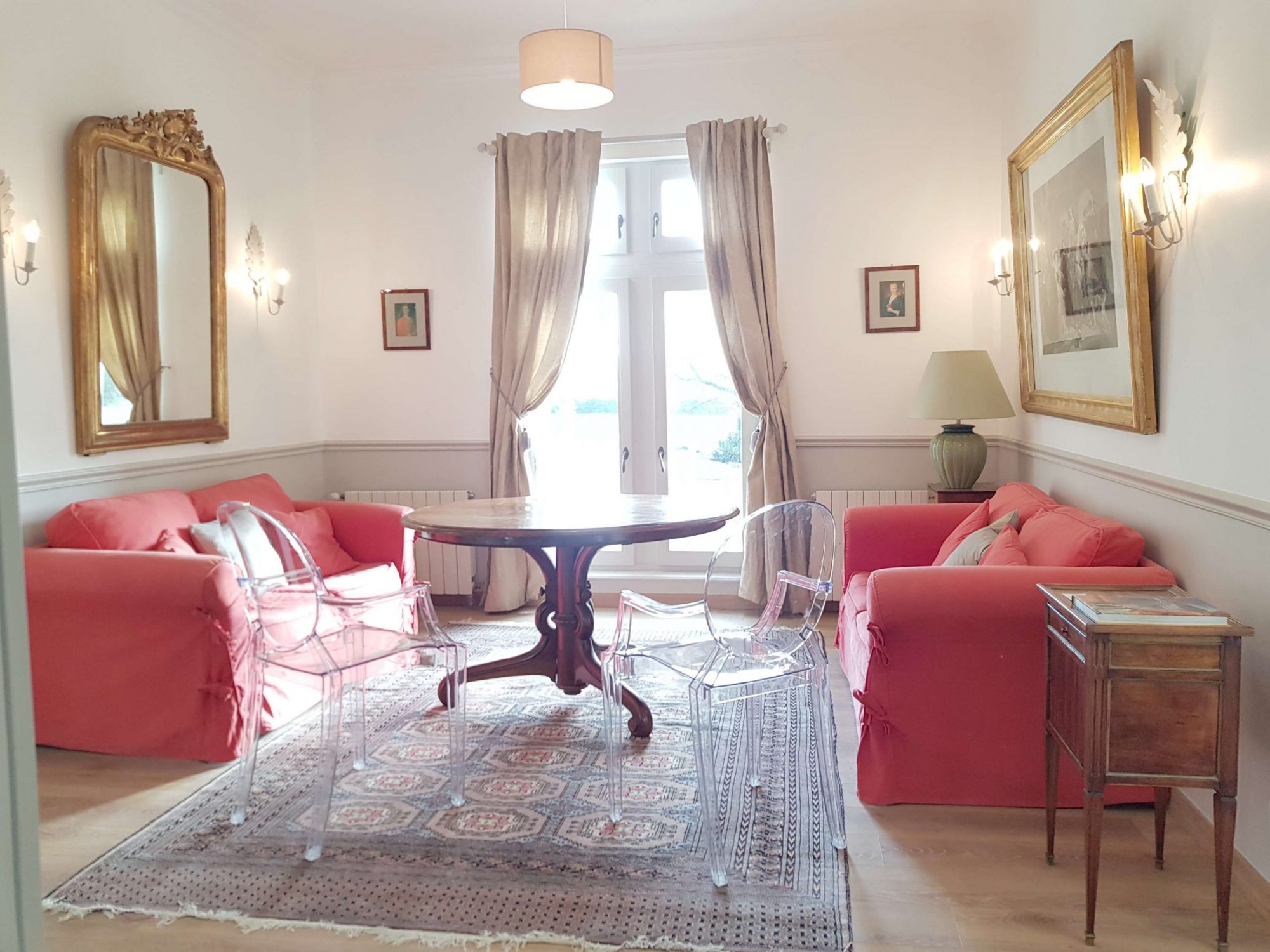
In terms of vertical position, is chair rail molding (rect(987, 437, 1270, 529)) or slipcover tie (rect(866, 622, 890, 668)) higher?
chair rail molding (rect(987, 437, 1270, 529))

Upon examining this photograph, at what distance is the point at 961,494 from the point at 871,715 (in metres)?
2.00

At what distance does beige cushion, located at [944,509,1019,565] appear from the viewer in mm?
3480

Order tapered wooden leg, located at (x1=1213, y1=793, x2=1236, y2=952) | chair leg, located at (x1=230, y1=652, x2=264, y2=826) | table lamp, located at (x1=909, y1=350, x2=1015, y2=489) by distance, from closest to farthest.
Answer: tapered wooden leg, located at (x1=1213, y1=793, x2=1236, y2=952), chair leg, located at (x1=230, y1=652, x2=264, y2=826), table lamp, located at (x1=909, y1=350, x2=1015, y2=489)

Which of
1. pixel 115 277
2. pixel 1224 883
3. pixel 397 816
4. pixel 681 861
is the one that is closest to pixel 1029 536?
pixel 1224 883

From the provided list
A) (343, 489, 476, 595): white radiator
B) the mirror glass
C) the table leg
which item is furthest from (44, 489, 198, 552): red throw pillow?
(343, 489, 476, 595): white radiator

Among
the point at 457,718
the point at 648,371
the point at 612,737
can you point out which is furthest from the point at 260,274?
the point at 612,737

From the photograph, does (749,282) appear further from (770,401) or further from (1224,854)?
(1224,854)

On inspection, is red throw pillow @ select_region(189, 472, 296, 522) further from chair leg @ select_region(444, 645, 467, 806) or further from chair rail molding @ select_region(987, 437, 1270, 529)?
chair rail molding @ select_region(987, 437, 1270, 529)

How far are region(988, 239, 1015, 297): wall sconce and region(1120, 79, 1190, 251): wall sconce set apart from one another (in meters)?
1.82

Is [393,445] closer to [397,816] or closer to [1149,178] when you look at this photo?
[397,816]

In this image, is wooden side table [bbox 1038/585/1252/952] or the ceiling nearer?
wooden side table [bbox 1038/585/1252/952]

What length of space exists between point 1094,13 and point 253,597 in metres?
3.48

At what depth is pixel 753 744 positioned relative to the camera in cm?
355

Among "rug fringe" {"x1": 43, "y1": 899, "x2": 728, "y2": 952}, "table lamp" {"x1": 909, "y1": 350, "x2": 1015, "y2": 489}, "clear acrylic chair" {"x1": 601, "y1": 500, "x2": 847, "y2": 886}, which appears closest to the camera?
"rug fringe" {"x1": 43, "y1": 899, "x2": 728, "y2": 952}
